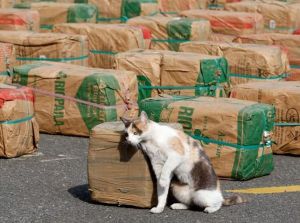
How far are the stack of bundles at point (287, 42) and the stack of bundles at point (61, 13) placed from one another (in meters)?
3.41

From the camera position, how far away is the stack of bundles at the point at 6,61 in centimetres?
1300

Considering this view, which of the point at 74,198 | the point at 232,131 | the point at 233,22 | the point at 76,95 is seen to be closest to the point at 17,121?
the point at 76,95

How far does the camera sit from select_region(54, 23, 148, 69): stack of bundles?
14.6 meters

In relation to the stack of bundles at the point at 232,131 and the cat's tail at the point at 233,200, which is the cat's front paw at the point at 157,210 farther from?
the stack of bundles at the point at 232,131

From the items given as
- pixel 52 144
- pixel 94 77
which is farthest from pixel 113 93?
pixel 52 144

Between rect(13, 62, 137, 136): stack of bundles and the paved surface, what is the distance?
74 centimetres

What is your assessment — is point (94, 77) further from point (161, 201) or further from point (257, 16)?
point (257, 16)

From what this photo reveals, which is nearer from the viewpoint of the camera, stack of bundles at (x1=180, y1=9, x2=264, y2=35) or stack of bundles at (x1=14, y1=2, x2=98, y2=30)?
stack of bundles at (x1=180, y1=9, x2=264, y2=35)

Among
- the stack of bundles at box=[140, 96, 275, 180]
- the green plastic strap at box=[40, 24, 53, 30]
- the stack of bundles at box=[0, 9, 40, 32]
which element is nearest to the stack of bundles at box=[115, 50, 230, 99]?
the stack of bundles at box=[140, 96, 275, 180]

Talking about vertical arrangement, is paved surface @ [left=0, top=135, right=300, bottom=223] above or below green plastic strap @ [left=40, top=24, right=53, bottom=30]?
below

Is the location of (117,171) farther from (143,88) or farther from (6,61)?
(6,61)

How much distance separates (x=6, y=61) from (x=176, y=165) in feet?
17.3

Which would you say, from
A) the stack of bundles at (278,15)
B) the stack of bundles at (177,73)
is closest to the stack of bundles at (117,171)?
the stack of bundles at (177,73)

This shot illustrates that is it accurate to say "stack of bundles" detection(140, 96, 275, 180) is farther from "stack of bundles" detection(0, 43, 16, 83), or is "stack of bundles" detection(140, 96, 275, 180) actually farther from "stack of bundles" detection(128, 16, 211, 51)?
"stack of bundles" detection(128, 16, 211, 51)
